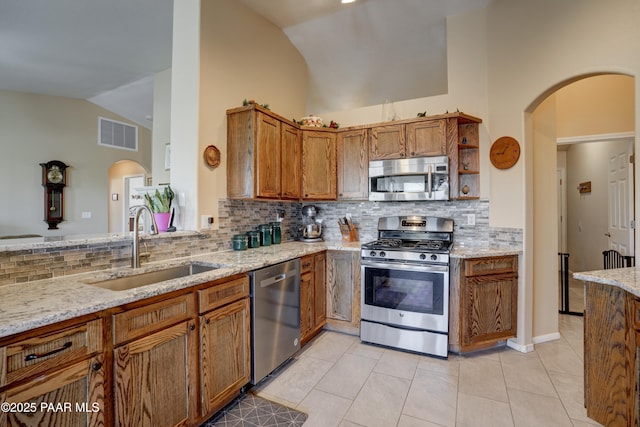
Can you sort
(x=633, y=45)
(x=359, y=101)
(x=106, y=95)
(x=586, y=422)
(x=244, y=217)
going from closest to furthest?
(x=586, y=422), (x=633, y=45), (x=244, y=217), (x=359, y=101), (x=106, y=95)

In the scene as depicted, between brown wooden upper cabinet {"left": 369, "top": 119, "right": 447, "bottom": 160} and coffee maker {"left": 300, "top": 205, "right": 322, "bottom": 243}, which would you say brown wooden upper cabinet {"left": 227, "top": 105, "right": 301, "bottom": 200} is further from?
brown wooden upper cabinet {"left": 369, "top": 119, "right": 447, "bottom": 160}

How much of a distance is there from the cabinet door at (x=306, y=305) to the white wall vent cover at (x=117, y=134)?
5836 millimetres

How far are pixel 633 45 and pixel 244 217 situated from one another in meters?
Answer: 3.20

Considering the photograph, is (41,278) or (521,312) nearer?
(41,278)

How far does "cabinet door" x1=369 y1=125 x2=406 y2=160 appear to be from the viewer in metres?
3.15

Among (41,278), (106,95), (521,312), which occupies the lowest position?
(521,312)

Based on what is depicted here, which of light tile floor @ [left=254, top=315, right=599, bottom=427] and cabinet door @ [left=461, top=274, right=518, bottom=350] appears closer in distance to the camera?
light tile floor @ [left=254, top=315, right=599, bottom=427]

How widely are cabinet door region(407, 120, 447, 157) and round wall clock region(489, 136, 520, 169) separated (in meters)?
0.49

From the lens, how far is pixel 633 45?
194cm

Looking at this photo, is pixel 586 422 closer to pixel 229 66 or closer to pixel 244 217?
pixel 244 217

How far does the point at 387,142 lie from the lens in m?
3.23

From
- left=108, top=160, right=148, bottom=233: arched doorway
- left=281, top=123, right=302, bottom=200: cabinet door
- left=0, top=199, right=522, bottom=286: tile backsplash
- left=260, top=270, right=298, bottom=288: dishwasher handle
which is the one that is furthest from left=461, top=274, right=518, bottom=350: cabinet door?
left=108, top=160, right=148, bottom=233: arched doorway

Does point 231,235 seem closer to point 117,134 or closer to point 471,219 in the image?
point 471,219

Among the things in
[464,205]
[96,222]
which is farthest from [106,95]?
[464,205]
